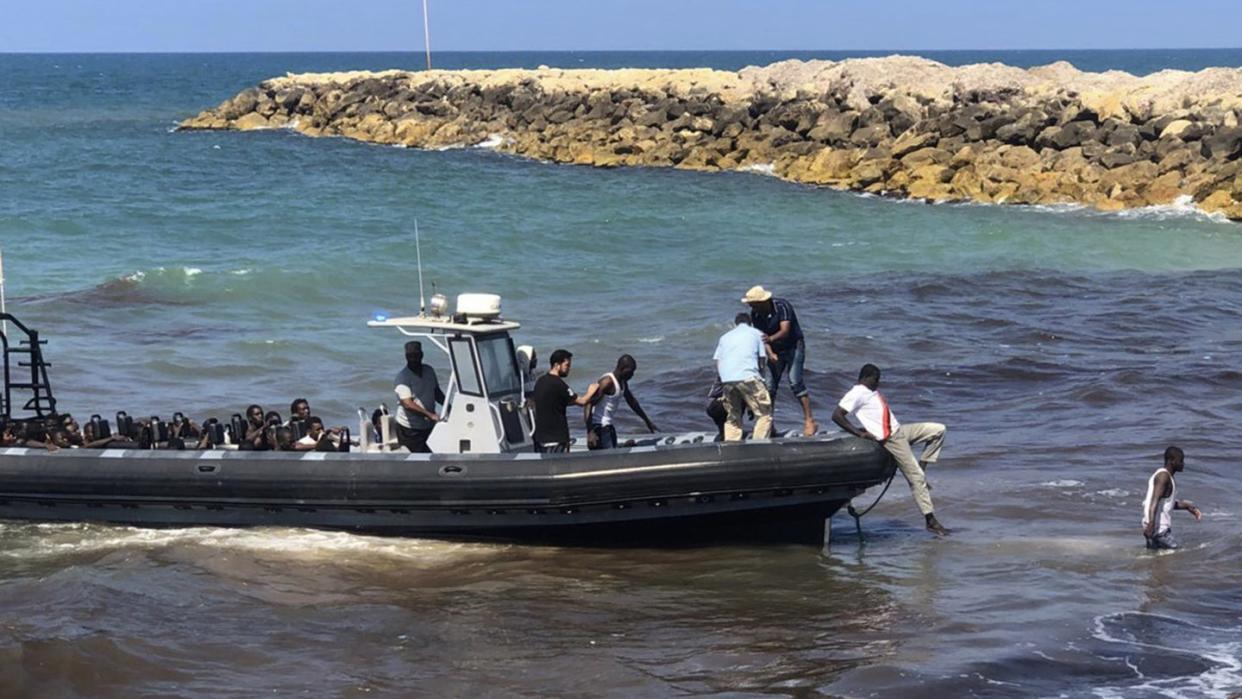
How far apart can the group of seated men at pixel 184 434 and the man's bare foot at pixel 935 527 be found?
4267 millimetres

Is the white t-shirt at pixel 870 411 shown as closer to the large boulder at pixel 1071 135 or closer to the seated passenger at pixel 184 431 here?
the seated passenger at pixel 184 431

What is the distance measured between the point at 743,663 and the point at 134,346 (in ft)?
45.2

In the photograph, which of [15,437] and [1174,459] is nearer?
[1174,459]

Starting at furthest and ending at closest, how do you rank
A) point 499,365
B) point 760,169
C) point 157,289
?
point 760,169 → point 157,289 → point 499,365

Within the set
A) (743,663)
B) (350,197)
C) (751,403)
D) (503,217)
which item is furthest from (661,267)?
(743,663)

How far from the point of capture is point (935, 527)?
1238 centimetres

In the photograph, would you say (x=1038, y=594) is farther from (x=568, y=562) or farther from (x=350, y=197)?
(x=350, y=197)

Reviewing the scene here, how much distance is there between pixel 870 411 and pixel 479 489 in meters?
2.72

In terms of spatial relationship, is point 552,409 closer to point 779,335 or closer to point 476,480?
point 476,480

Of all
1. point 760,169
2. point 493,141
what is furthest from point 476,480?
point 493,141

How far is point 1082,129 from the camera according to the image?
37.9 metres

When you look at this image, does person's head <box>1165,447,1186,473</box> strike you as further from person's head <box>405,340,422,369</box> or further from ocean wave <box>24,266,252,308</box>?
ocean wave <box>24,266,252,308</box>

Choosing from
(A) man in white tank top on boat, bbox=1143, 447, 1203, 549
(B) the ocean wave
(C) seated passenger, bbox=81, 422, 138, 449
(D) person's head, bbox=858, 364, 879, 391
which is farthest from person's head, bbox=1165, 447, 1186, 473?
(B) the ocean wave

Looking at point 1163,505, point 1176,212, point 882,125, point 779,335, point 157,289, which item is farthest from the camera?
point 882,125
